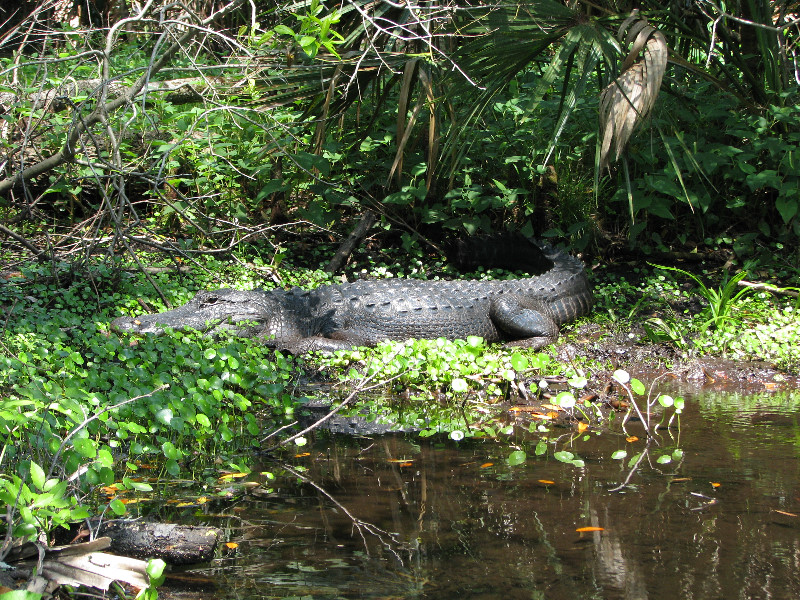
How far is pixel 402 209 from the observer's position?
789 centimetres

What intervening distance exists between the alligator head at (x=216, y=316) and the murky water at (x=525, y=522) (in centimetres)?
210

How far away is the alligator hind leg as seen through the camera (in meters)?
5.93

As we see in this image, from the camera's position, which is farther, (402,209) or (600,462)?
(402,209)

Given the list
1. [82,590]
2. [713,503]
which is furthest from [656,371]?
[82,590]

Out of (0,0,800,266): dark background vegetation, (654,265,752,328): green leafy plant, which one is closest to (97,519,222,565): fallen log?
(0,0,800,266): dark background vegetation

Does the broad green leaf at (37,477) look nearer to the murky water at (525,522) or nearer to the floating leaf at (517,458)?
the murky water at (525,522)

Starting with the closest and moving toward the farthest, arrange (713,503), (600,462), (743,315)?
1. (713,503)
2. (600,462)
3. (743,315)

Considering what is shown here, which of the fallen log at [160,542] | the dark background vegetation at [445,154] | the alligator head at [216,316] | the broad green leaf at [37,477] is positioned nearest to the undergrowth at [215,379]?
the broad green leaf at [37,477]

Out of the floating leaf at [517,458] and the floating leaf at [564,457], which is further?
the floating leaf at [517,458]

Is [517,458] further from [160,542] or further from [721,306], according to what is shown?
[721,306]

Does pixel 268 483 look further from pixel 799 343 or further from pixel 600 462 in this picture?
pixel 799 343

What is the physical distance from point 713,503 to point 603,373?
2.10 metres

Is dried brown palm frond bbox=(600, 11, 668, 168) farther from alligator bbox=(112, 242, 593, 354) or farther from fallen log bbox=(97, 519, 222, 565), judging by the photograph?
fallen log bbox=(97, 519, 222, 565)

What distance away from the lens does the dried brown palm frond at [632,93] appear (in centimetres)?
475
